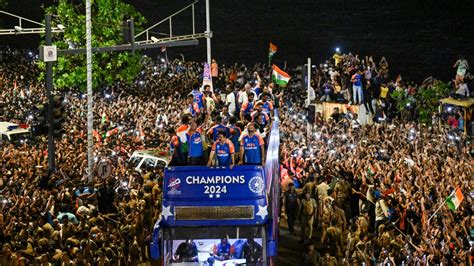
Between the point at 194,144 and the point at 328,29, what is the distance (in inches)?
2843

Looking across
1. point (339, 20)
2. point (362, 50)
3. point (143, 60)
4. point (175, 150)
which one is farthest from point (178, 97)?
point (339, 20)

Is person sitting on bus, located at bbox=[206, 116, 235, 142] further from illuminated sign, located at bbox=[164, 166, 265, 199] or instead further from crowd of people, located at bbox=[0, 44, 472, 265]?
illuminated sign, located at bbox=[164, 166, 265, 199]

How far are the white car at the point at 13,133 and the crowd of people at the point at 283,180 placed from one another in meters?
1.72

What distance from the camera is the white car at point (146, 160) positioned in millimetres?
24516

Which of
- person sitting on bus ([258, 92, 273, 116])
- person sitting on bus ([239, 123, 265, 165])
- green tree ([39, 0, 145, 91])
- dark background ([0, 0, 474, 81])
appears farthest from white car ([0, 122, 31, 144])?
dark background ([0, 0, 474, 81])

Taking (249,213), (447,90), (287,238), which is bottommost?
(287,238)

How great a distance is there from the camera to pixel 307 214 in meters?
20.9

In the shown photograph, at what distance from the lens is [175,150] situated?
16.2 meters

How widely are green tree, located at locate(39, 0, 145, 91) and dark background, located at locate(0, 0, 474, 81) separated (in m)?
24.8

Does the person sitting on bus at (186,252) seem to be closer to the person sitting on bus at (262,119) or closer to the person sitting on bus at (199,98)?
the person sitting on bus at (262,119)

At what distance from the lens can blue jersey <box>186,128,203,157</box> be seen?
16.0 metres

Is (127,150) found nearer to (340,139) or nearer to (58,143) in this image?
(58,143)

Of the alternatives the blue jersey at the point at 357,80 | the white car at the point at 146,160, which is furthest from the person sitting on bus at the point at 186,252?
the blue jersey at the point at 357,80

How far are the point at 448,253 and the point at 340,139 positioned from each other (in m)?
11.3
